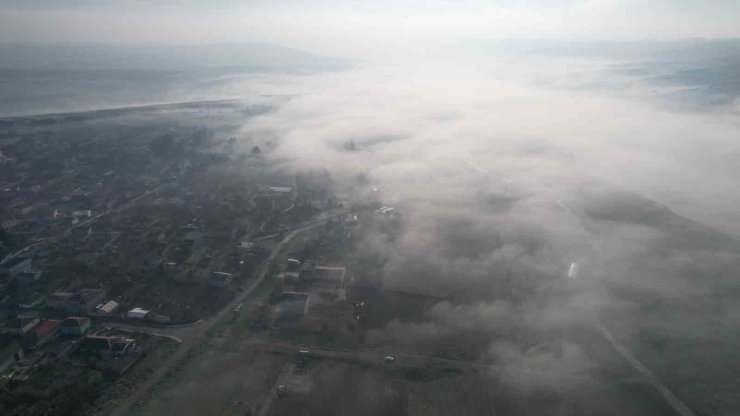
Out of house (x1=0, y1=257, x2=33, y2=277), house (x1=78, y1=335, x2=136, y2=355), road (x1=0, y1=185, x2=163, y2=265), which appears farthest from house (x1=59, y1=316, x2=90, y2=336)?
road (x1=0, y1=185, x2=163, y2=265)

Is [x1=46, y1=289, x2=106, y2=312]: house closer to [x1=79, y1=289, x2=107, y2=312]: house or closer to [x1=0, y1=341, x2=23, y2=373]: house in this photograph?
[x1=79, y1=289, x2=107, y2=312]: house

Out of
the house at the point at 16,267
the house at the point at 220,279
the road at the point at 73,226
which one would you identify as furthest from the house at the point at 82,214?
the house at the point at 220,279

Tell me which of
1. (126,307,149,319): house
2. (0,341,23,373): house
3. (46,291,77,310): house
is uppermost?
(46,291,77,310): house

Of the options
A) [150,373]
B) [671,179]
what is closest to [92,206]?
[150,373]

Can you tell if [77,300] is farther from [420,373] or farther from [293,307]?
[420,373]

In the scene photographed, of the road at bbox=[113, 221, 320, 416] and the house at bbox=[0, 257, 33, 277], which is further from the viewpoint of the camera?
the house at bbox=[0, 257, 33, 277]

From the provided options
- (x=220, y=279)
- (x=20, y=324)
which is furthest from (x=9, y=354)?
(x=220, y=279)
